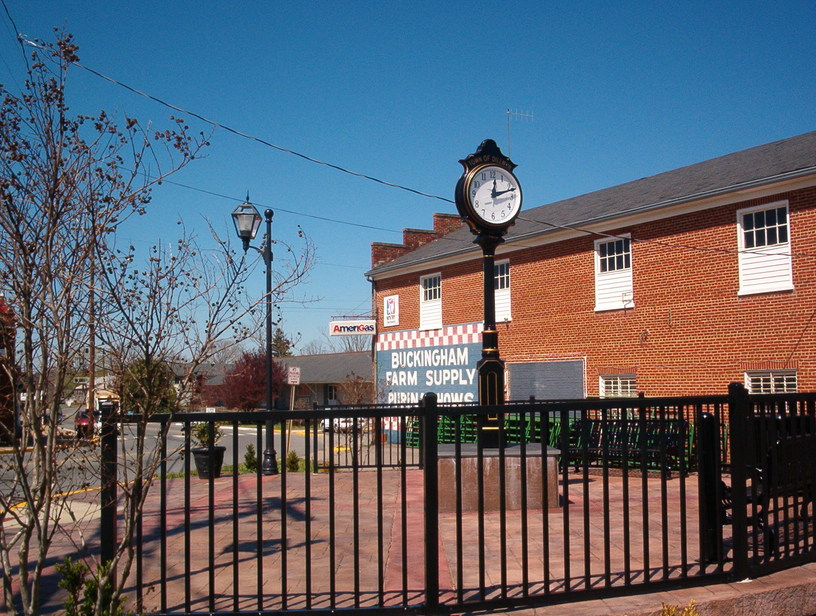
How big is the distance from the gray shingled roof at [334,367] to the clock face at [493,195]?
116ft

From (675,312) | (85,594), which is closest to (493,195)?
(85,594)

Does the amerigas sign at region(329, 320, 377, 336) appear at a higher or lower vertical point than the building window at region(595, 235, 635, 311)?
lower

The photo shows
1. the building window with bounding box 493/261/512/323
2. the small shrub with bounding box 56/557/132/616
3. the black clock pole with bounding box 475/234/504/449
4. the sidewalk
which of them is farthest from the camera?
the building window with bounding box 493/261/512/323

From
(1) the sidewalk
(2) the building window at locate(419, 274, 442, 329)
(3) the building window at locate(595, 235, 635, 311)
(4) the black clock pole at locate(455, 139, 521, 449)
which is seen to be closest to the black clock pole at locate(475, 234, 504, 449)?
(4) the black clock pole at locate(455, 139, 521, 449)

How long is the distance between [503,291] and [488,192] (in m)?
12.9

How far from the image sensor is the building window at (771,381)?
49.4 ft

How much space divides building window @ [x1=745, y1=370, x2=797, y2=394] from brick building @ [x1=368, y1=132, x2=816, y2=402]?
0.03 metres

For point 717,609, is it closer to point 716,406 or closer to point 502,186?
point 716,406

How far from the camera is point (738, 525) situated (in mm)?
5465

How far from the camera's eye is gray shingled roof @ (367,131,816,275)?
1570 centimetres

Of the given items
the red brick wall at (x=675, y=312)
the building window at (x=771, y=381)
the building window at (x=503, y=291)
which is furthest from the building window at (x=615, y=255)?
the building window at (x=771, y=381)

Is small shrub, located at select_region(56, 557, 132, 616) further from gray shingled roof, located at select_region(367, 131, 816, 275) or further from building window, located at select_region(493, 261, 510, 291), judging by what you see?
building window, located at select_region(493, 261, 510, 291)

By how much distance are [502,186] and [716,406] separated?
5124mm

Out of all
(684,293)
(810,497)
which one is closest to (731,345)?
(684,293)
